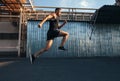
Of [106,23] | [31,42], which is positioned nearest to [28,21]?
[31,42]

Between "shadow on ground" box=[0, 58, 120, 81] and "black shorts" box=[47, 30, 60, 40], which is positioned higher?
"black shorts" box=[47, 30, 60, 40]

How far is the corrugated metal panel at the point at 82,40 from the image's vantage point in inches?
836

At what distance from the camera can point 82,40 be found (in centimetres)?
2181

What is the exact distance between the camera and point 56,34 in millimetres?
8523

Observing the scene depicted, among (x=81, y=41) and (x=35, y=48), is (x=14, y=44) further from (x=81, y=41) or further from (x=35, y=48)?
(x=81, y=41)

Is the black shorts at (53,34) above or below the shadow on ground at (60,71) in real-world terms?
above

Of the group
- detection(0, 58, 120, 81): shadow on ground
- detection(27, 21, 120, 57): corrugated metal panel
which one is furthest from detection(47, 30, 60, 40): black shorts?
detection(27, 21, 120, 57): corrugated metal panel

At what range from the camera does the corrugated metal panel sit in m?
21.2

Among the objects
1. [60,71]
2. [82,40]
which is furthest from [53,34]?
[82,40]

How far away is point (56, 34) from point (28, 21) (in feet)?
44.4

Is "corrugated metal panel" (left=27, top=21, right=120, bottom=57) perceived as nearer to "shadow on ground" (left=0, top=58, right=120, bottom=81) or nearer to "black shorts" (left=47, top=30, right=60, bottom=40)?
"shadow on ground" (left=0, top=58, right=120, bottom=81)

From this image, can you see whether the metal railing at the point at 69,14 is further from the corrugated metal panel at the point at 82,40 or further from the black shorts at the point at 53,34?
the black shorts at the point at 53,34

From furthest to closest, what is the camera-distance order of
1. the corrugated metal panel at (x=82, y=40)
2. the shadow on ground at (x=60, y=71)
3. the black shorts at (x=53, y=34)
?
the corrugated metal panel at (x=82, y=40) < the shadow on ground at (x=60, y=71) < the black shorts at (x=53, y=34)

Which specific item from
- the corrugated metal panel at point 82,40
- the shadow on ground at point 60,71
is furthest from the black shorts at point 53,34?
the corrugated metal panel at point 82,40
